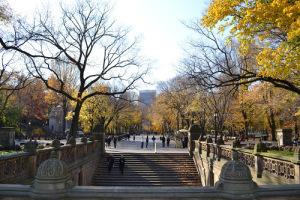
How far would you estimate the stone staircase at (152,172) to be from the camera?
82.4ft

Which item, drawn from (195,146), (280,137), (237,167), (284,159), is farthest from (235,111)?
(237,167)

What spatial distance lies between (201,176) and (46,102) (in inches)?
2265

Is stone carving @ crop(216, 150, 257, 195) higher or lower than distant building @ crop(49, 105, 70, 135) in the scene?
lower

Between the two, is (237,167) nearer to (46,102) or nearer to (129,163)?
(129,163)

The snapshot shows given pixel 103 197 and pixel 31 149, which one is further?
pixel 31 149

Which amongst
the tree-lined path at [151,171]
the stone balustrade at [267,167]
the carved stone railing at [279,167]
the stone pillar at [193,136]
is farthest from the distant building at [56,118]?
the carved stone railing at [279,167]

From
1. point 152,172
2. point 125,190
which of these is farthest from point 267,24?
point 152,172

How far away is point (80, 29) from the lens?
2742 centimetres

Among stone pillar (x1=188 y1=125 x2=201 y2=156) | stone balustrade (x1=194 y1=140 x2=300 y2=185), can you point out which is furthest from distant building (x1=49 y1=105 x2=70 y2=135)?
stone balustrade (x1=194 y1=140 x2=300 y2=185)

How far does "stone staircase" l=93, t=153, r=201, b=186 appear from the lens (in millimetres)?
25109

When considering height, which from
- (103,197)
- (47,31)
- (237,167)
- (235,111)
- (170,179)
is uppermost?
(47,31)

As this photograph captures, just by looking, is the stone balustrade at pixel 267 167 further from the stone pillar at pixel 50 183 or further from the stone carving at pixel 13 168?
the stone carving at pixel 13 168

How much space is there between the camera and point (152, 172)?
26812 mm

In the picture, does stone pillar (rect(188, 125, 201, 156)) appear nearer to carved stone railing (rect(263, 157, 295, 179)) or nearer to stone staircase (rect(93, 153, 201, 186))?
stone staircase (rect(93, 153, 201, 186))
